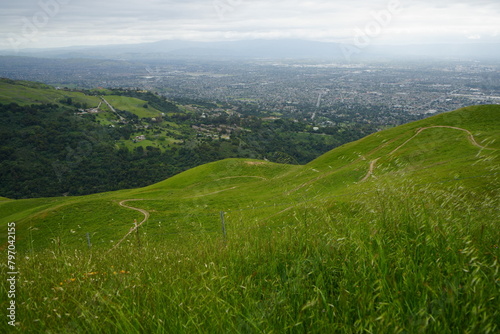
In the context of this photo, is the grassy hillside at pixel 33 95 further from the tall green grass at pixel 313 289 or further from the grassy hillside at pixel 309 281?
the tall green grass at pixel 313 289

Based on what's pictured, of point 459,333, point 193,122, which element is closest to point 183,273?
point 459,333

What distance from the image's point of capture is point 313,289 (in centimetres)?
353

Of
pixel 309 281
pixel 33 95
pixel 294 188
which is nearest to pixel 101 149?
pixel 33 95

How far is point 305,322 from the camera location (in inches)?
121

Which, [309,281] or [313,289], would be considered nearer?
[313,289]

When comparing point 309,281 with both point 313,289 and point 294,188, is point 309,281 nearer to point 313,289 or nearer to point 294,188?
point 313,289

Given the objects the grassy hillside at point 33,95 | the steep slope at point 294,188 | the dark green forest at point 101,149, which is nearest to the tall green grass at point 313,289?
the steep slope at point 294,188

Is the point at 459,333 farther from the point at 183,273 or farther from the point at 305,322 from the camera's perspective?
the point at 183,273

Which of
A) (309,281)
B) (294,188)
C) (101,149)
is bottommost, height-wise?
(101,149)

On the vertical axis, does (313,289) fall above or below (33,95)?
below

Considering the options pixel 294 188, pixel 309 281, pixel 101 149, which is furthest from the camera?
pixel 101 149

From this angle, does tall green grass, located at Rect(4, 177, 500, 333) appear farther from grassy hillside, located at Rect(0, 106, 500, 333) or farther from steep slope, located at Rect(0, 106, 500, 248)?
steep slope, located at Rect(0, 106, 500, 248)

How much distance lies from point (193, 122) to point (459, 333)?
17862cm

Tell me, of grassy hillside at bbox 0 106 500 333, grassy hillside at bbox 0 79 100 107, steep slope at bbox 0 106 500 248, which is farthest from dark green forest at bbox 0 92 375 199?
grassy hillside at bbox 0 106 500 333
